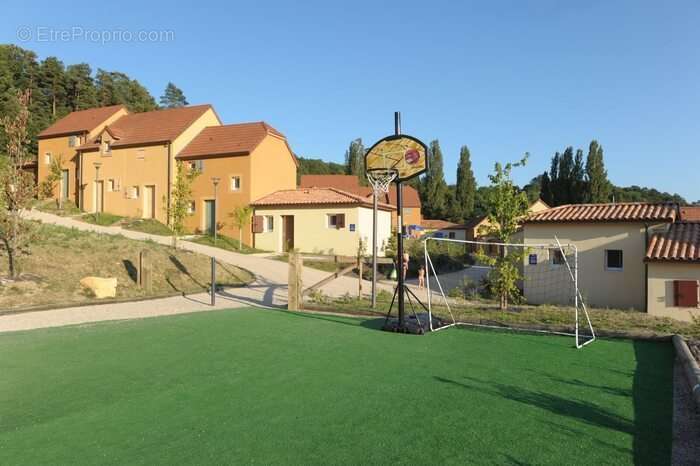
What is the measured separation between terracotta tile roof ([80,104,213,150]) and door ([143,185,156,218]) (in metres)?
3.28

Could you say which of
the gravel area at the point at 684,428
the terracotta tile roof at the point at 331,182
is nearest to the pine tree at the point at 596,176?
the terracotta tile roof at the point at 331,182

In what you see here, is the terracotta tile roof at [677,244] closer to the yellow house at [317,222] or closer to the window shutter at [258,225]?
the yellow house at [317,222]

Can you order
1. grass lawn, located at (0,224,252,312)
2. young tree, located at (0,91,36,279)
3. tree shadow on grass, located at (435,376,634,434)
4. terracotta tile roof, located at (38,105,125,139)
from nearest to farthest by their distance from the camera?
tree shadow on grass, located at (435,376,634,434) < grass lawn, located at (0,224,252,312) < young tree, located at (0,91,36,279) < terracotta tile roof, located at (38,105,125,139)

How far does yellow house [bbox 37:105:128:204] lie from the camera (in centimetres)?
3575

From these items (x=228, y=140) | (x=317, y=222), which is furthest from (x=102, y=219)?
(x=317, y=222)

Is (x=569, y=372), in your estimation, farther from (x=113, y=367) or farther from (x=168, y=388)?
(x=113, y=367)

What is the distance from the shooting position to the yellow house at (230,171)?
2902cm

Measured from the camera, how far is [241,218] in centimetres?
2755

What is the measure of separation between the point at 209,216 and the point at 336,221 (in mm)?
9072

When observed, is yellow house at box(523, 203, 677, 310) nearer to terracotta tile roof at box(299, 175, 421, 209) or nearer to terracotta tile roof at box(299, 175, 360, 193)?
terracotta tile roof at box(299, 175, 421, 209)

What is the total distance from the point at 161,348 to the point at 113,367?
1140mm

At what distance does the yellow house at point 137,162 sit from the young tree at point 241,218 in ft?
17.8

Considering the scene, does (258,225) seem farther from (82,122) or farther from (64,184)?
(82,122)

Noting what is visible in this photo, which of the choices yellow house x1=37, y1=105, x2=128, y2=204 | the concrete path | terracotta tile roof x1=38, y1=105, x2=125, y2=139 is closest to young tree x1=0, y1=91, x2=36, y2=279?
the concrete path
